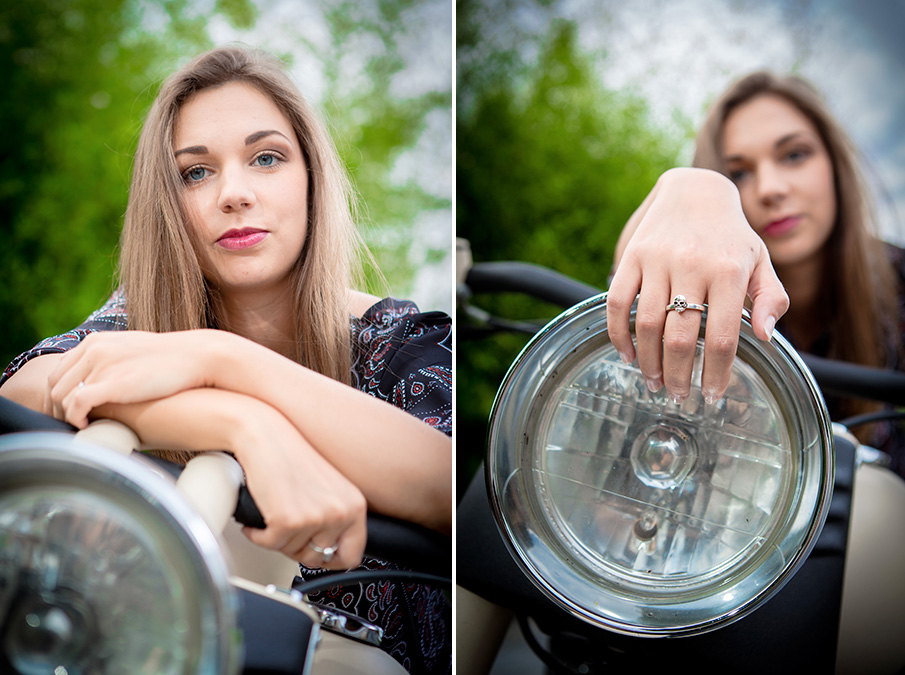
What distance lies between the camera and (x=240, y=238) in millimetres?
777

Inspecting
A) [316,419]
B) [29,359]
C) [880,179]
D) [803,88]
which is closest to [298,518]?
[316,419]

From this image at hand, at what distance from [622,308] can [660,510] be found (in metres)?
0.21

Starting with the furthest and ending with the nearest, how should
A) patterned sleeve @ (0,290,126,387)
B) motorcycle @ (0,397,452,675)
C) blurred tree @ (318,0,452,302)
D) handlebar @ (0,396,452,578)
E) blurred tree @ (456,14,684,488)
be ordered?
blurred tree @ (456,14,684,488), blurred tree @ (318,0,452,302), patterned sleeve @ (0,290,126,387), handlebar @ (0,396,452,578), motorcycle @ (0,397,452,675)

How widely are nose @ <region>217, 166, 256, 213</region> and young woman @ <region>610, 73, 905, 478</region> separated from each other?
44 centimetres

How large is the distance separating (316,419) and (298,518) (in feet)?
0.34

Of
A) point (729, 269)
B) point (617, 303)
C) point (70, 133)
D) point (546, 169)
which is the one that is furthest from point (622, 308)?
point (546, 169)

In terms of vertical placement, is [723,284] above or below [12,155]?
below

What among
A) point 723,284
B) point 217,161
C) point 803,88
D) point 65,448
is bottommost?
point 65,448

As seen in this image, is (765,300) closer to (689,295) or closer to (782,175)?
(689,295)

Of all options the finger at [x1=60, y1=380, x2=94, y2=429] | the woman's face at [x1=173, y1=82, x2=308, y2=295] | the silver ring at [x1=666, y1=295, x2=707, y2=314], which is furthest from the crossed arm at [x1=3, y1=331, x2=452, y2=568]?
the silver ring at [x1=666, y1=295, x2=707, y2=314]

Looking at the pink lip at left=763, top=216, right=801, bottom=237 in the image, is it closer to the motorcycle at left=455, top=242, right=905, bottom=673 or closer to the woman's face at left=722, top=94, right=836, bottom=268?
the woman's face at left=722, top=94, right=836, bottom=268

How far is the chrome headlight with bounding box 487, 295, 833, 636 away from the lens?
0.63 metres

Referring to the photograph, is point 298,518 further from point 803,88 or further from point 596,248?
point 803,88

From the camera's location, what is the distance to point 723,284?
64cm
